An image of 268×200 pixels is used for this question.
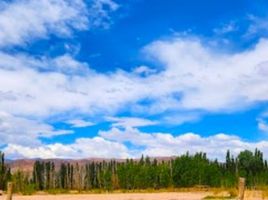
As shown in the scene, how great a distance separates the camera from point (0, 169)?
92875 millimetres

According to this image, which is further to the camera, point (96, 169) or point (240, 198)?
point (96, 169)

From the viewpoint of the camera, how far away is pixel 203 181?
103 meters

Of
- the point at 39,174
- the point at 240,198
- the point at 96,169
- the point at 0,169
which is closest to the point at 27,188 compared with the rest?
the point at 0,169

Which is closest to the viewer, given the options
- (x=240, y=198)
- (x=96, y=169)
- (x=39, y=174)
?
(x=240, y=198)

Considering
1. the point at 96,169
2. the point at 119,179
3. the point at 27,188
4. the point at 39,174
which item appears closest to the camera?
the point at 27,188

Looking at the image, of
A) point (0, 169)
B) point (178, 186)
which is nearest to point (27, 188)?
point (0, 169)

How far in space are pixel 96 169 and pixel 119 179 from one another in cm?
3861

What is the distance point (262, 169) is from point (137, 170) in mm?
25616

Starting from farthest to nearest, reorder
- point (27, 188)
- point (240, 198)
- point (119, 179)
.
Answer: point (119, 179) → point (27, 188) → point (240, 198)

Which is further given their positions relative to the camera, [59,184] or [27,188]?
[59,184]

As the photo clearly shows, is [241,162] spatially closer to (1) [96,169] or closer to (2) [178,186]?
(2) [178,186]

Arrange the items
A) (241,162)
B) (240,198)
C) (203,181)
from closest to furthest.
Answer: (240,198) < (203,181) < (241,162)

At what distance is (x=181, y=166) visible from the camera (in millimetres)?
106375

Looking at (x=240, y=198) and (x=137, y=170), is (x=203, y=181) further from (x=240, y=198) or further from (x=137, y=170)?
(x=240, y=198)
